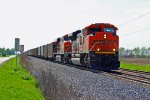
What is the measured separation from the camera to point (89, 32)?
30375 millimetres

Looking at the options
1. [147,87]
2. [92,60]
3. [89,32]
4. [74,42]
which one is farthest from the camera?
[74,42]

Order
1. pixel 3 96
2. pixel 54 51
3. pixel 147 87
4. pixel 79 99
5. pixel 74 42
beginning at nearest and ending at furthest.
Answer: pixel 79 99, pixel 3 96, pixel 147 87, pixel 74 42, pixel 54 51

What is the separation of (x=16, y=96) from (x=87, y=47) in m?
14.9

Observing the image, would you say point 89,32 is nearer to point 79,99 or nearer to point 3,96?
point 3,96

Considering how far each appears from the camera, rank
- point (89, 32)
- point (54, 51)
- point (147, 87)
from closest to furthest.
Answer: point (147, 87)
point (89, 32)
point (54, 51)

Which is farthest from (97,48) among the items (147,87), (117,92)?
(117,92)

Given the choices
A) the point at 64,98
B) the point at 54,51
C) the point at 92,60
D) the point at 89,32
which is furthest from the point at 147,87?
the point at 54,51

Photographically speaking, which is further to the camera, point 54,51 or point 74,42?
point 54,51

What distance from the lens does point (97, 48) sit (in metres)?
29.3

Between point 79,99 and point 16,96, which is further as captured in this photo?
point 16,96

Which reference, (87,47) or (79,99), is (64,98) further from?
(87,47)

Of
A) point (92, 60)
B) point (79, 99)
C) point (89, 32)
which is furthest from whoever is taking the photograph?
point (89, 32)

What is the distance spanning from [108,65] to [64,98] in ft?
63.6

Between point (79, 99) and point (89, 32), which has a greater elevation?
point (89, 32)
